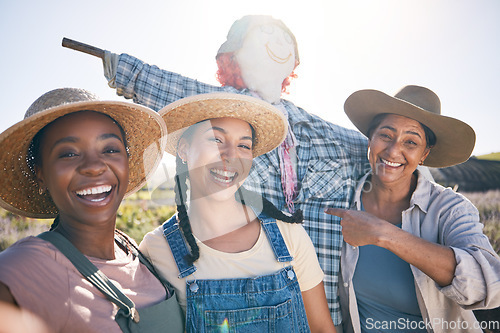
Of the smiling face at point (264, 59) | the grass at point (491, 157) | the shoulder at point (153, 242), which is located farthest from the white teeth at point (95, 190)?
the grass at point (491, 157)

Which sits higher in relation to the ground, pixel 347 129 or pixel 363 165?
pixel 347 129

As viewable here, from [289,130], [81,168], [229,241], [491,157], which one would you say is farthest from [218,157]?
[491,157]

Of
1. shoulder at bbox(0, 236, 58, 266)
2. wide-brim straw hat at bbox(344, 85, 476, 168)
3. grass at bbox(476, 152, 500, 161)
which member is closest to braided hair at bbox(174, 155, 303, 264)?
shoulder at bbox(0, 236, 58, 266)

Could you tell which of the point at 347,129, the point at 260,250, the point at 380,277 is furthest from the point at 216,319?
the point at 347,129

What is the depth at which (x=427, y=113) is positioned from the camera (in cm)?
218

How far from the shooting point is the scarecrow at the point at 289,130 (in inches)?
96.7

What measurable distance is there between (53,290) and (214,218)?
A: 0.88m

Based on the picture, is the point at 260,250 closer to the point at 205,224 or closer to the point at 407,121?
the point at 205,224

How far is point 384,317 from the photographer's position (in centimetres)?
215

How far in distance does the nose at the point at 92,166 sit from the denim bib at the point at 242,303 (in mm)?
525

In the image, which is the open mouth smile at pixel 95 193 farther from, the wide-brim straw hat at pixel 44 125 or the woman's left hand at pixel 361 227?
the woman's left hand at pixel 361 227

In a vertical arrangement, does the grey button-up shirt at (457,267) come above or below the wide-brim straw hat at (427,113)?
below

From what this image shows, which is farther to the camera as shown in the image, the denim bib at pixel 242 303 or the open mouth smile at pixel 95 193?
the denim bib at pixel 242 303

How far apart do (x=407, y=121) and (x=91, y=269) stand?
2.10 metres
